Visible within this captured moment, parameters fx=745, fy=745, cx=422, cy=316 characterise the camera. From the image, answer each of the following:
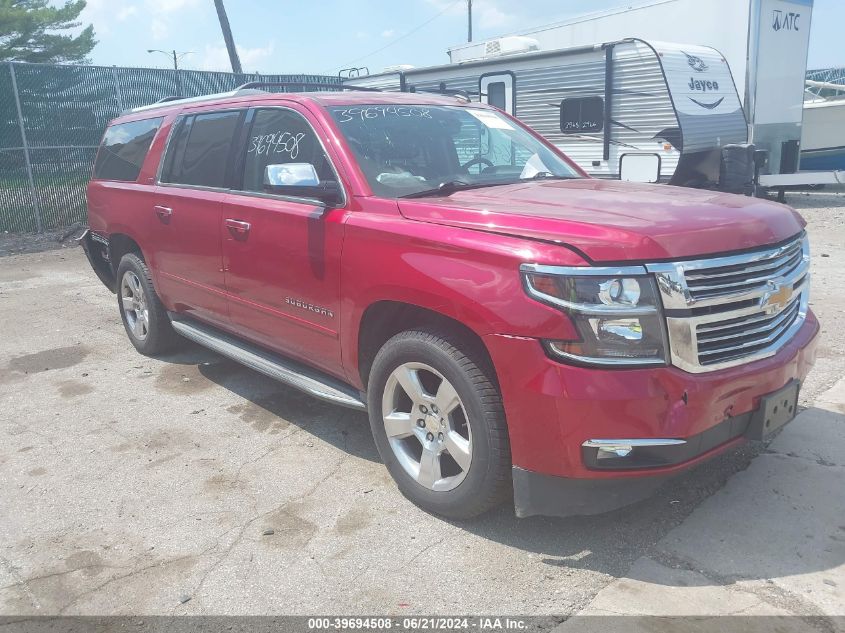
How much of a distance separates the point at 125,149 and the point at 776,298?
4.92m

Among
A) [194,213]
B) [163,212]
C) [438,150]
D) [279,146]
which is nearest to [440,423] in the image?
[438,150]

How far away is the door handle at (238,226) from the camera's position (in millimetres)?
4289

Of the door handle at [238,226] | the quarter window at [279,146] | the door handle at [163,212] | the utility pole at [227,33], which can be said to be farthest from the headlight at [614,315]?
the utility pole at [227,33]

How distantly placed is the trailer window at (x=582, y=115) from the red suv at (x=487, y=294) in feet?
23.2

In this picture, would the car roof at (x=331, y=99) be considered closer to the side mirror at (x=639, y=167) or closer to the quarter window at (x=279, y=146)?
the quarter window at (x=279, y=146)

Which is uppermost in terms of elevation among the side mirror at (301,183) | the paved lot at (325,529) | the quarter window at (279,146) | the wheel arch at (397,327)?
the quarter window at (279,146)

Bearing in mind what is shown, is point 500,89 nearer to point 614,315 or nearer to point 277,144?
point 277,144

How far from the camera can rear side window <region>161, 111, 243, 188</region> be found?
4656 millimetres

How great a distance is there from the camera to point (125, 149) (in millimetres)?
5906

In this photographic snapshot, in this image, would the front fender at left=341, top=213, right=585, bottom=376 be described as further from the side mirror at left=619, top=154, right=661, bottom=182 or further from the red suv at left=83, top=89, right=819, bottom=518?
the side mirror at left=619, top=154, right=661, bottom=182

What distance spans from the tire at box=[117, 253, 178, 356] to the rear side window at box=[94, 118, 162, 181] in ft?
2.22

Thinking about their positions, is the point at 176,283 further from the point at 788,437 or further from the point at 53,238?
the point at 53,238

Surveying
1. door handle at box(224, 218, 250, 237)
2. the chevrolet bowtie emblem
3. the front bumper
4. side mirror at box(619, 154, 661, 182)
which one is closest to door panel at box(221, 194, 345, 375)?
door handle at box(224, 218, 250, 237)

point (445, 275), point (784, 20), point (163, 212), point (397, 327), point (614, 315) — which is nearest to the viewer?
point (614, 315)
